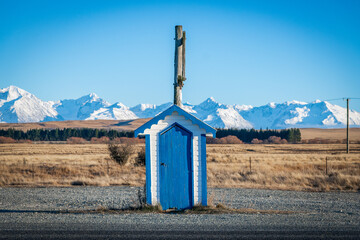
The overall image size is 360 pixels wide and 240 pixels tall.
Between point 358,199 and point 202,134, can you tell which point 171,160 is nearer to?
point 202,134

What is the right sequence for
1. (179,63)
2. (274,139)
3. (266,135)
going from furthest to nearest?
(266,135) < (274,139) < (179,63)

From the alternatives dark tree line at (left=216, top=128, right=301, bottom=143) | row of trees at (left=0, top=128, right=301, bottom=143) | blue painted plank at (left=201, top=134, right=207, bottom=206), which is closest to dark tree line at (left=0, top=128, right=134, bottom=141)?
row of trees at (left=0, top=128, right=301, bottom=143)

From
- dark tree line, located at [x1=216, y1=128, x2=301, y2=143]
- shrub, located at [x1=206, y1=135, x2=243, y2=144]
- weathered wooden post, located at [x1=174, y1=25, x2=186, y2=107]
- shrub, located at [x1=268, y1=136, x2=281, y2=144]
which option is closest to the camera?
weathered wooden post, located at [x1=174, y1=25, x2=186, y2=107]

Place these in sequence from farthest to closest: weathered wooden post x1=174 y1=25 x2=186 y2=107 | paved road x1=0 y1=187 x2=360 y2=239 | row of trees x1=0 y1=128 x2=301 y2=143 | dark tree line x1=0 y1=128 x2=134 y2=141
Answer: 1. dark tree line x1=0 y1=128 x2=134 y2=141
2. row of trees x1=0 y1=128 x2=301 y2=143
3. weathered wooden post x1=174 y1=25 x2=186 y2=107
4. paved road x1=0 y1=187 x2=360 y2=239

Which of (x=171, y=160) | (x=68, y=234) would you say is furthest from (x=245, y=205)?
(x=68, y=234)

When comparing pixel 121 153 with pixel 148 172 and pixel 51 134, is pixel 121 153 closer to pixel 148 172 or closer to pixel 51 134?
pixel 148 172

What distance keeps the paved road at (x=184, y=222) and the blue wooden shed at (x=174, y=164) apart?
910mm

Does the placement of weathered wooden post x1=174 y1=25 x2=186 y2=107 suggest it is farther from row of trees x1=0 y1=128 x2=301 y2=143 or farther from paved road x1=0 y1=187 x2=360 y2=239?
row of trees x1=0 y1=128 x2=301 y2=143

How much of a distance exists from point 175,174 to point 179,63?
11.6 ft

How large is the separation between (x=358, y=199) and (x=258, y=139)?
111863 millimetres

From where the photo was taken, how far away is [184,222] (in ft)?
32.2

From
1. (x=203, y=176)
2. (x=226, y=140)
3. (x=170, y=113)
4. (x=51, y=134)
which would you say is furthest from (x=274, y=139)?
(x=170, y=113)

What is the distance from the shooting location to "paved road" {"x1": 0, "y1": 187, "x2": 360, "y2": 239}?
841 centimetres

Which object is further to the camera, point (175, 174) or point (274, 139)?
point (274, 139)
